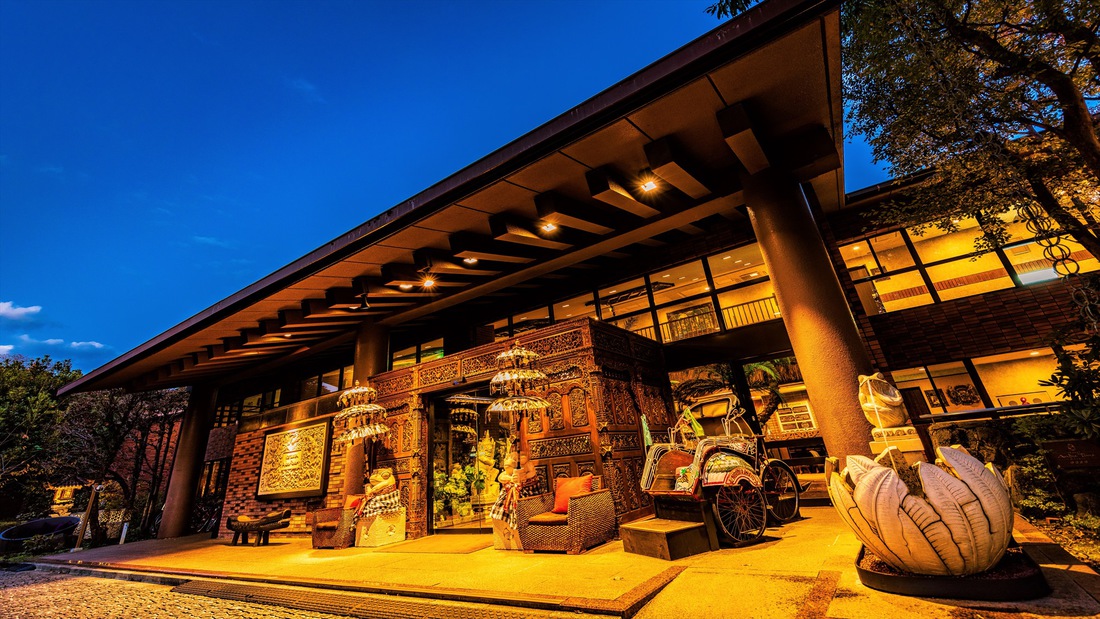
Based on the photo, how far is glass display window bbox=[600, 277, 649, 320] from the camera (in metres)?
8.88

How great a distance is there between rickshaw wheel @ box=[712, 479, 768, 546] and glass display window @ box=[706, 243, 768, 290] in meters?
4.39

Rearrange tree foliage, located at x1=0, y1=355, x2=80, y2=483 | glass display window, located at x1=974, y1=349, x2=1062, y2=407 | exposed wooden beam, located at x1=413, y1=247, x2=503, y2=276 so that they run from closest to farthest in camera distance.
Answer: exposed wooden beam, located at x1=413, y1=247, x2=503, y2=276
glass display window, located at x1=974, y1=349, x2=1062, y2=407
tree foliage, located at x1=0, y1=355, x2=80, y2=483

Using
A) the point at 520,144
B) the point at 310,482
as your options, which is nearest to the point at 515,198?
the point at 520,144

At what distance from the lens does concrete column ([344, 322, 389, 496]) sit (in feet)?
27.3

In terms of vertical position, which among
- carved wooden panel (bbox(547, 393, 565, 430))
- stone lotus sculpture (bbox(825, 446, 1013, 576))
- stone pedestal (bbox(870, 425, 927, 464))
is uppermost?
carved wooden panel (bbox(547, 393, 565, 430))

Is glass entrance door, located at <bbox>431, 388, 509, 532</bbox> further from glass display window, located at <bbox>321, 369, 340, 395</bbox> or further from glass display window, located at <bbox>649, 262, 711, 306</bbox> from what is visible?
glass display window, located at <bbox>321, 369, 340, 395</bbox>

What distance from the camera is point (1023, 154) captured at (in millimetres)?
4738

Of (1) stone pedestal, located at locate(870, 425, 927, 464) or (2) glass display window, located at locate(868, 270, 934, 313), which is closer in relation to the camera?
(1) stone pedestal, located at locate(870, 425, 927, 464)

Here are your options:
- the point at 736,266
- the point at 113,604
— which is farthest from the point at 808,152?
the point at 113,604

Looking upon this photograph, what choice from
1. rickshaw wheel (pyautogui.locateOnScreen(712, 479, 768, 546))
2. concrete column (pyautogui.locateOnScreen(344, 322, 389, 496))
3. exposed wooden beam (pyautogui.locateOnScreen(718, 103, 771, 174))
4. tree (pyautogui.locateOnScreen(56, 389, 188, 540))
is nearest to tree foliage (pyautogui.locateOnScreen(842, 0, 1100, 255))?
exposed wooden beam (pyautogui.locateOnScreen(718, 103, 771, 174))

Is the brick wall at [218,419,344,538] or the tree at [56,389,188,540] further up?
the tree at [56,389,188,540]

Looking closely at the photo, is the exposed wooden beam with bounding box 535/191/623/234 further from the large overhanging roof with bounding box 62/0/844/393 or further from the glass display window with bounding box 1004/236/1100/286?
the glass display window with bounding box 1004/236/1100/286

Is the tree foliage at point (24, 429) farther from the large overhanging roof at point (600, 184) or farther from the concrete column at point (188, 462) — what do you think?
the large overhanging roof at point (600, 184)

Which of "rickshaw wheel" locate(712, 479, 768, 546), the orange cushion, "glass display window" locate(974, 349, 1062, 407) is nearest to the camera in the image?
"rickshaw wheel" locate(712, 479, 768, 546)
